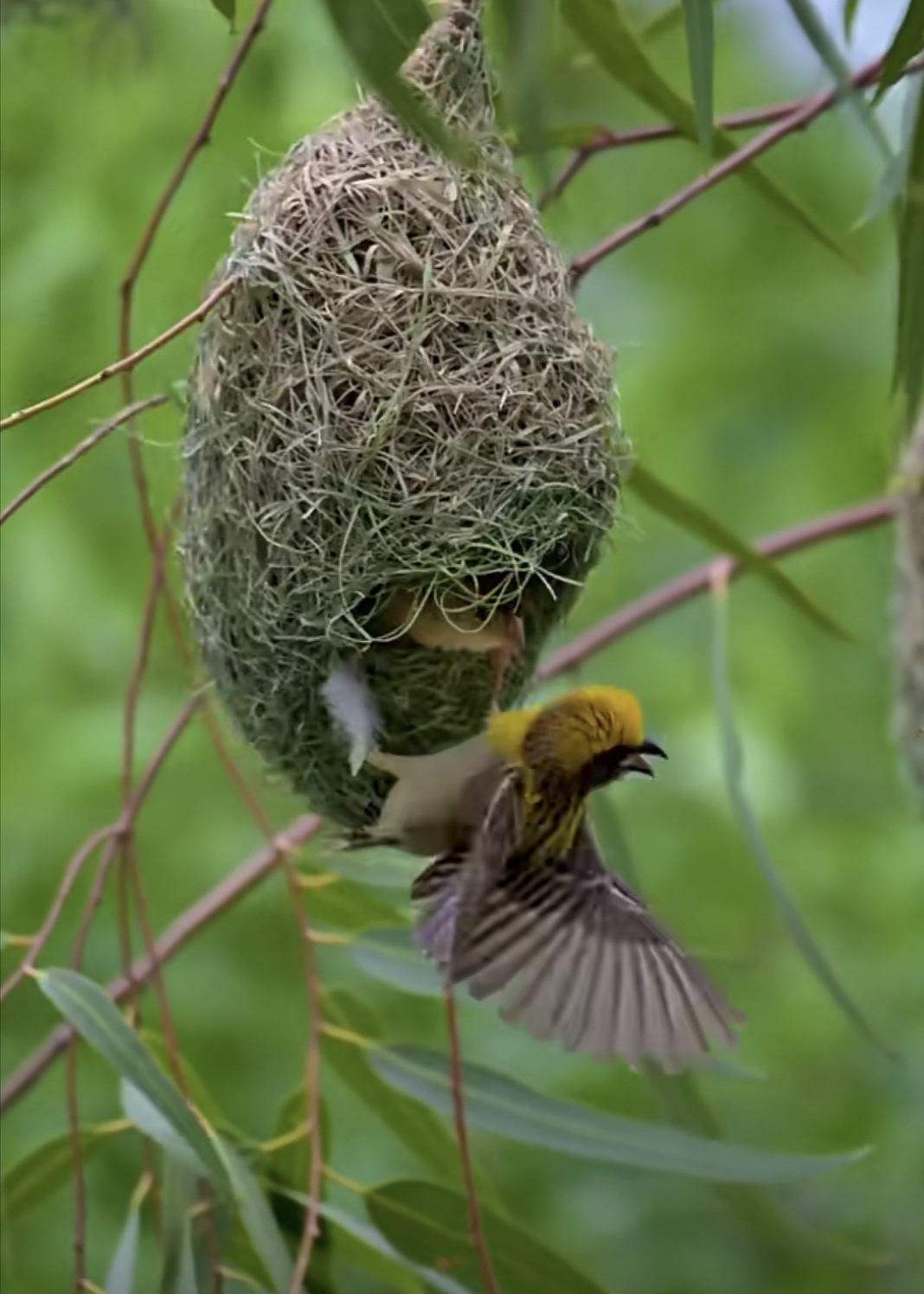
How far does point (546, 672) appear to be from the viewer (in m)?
1.60

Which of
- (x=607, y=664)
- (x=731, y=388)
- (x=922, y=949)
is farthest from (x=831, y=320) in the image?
(x=922, y=949)

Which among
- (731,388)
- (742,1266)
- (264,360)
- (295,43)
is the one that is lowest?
(742,1266)

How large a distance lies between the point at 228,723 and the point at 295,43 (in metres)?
0.75

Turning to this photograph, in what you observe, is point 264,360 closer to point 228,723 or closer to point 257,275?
point 257,275

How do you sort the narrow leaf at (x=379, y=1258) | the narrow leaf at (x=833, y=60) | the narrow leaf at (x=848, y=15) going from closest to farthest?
the narrow leaf at (x=833, y=60) < the narrow leaf at (x=848, y=15) < the narrow leaf at (x=379, y=1258)

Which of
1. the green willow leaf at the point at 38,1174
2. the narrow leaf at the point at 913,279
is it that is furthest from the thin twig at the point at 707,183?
the green willow leaf at the point at 38,1174

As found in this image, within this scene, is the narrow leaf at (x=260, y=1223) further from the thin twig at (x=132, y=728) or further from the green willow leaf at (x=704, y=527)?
the green willow leaf at (x=704, y=527)

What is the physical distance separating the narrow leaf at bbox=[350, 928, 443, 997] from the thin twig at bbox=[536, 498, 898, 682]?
1.00 feet

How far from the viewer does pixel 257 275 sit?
3.45ft

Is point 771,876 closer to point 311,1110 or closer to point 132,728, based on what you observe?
point 311,1110

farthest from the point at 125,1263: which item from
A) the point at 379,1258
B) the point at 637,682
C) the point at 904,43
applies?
the point at 637,682

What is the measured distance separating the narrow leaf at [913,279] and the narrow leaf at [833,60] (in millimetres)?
70

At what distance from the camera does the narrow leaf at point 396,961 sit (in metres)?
1.46

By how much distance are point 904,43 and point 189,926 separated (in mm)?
946
